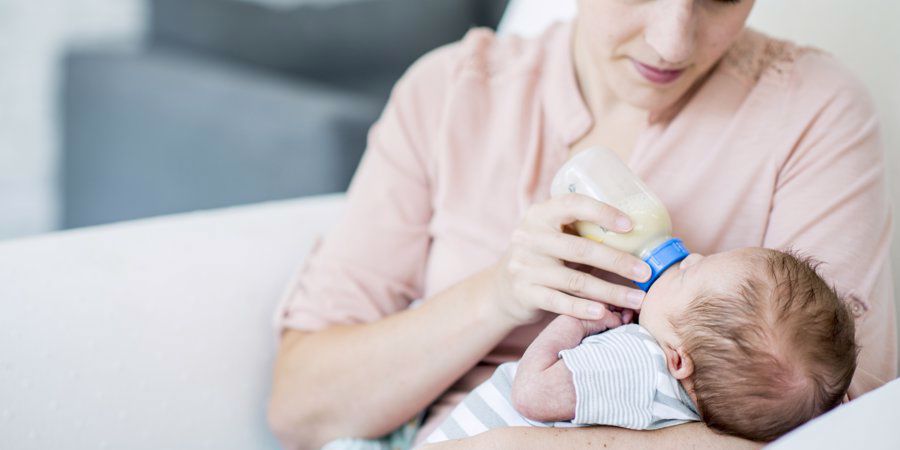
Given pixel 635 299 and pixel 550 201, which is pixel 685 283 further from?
pixel 550 201

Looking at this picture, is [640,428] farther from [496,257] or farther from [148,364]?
[148,364]

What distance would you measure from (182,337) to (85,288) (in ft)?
0.52

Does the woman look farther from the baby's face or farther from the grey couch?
the grey couch

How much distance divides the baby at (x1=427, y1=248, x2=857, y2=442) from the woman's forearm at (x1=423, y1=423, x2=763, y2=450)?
0.01 metres

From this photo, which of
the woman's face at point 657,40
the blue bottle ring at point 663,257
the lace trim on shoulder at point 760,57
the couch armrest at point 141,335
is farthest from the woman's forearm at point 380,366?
the lace trim on shoulder at point 760,57

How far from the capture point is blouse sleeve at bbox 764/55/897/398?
958mm

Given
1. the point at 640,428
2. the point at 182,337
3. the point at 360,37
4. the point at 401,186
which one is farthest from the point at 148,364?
the point at 360,37

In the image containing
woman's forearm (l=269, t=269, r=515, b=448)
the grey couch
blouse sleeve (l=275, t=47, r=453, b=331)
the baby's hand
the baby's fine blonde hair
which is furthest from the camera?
the grey couch

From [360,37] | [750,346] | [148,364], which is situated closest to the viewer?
[750,346]

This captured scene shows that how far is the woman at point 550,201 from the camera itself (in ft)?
3.14

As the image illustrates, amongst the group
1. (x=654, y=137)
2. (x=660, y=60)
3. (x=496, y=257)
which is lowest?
(x=496, y=257)

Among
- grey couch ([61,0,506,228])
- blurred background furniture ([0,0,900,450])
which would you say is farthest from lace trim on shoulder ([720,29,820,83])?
grey couch ([61,0,506,228])

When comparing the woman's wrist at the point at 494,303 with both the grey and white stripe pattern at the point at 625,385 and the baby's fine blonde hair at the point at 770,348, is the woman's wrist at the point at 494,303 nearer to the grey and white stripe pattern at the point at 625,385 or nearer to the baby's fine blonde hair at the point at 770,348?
the grey and white stripe pattern at the point at 625,385

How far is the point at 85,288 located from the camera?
1.19m
